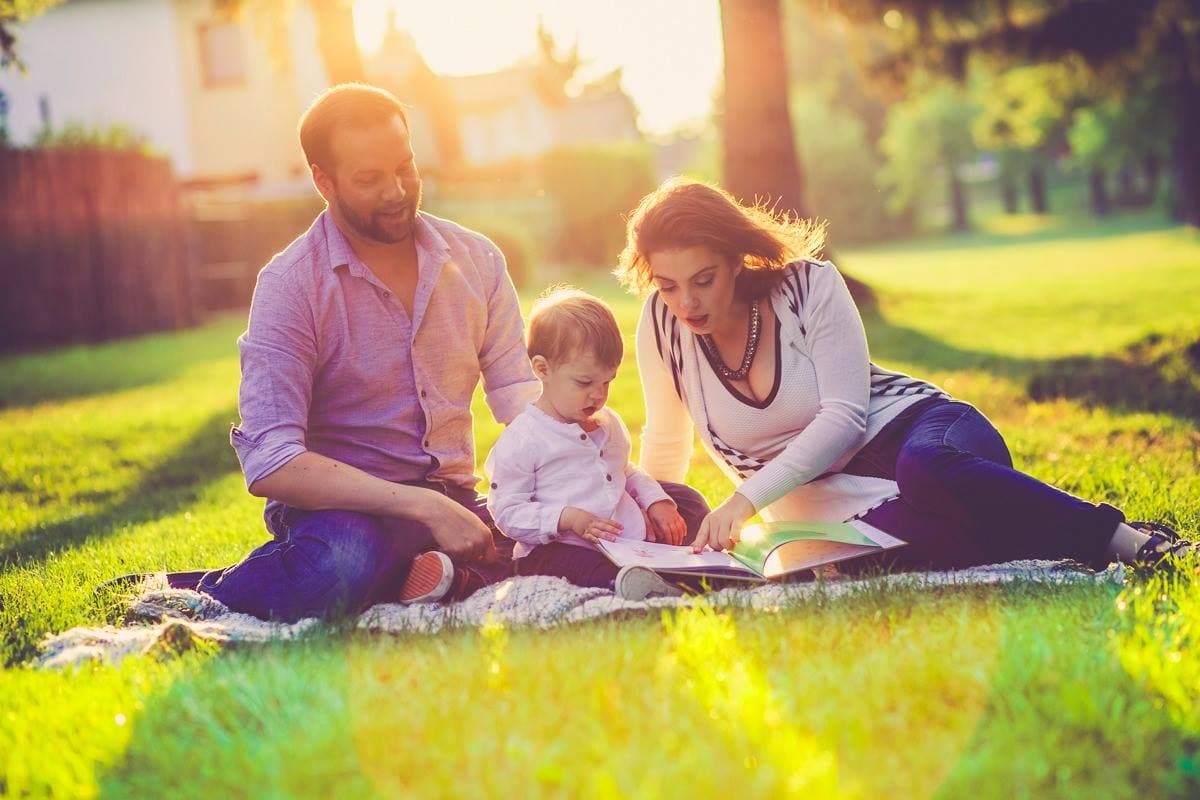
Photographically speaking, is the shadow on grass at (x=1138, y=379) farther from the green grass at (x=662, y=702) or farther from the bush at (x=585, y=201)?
the bush at (x=585, y=201)

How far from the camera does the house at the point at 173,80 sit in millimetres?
26219

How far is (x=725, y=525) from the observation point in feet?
12.6

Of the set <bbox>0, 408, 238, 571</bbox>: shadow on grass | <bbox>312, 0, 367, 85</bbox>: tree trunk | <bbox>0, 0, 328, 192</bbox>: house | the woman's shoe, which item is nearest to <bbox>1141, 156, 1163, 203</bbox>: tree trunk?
<bbox>0, 0, 328, 192</bbox>: house

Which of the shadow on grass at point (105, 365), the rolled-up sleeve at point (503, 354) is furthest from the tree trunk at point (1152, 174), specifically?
the rolled-up sleeve at point (503, 354)

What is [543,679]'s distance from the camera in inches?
112

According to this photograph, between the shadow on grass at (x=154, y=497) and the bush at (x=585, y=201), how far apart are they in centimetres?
2210

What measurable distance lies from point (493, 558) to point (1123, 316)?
1149 cm

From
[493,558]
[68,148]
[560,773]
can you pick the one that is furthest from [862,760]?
[68,148]

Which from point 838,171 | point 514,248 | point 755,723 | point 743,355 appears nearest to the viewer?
point 755,723

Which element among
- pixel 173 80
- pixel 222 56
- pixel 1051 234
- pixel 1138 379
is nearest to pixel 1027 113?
pixel 1051 234

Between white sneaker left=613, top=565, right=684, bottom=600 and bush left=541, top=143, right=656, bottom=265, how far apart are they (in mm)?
27254

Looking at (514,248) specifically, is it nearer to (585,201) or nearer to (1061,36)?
(585,201)

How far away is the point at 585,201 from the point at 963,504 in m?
28.5

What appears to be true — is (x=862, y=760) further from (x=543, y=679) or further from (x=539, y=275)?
(x=539, y=275)
